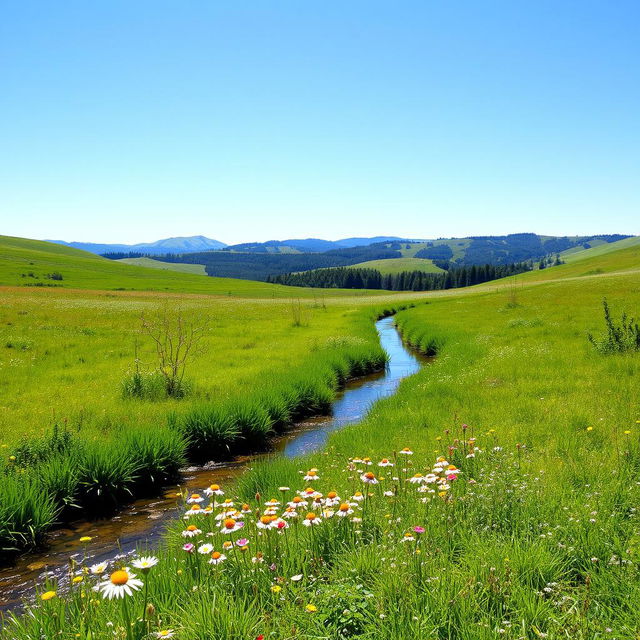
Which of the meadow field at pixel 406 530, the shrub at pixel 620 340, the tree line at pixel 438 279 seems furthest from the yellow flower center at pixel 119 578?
the tree line at pixel 438 279

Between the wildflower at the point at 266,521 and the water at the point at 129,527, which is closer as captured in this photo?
the wildflower at the point at 266,521

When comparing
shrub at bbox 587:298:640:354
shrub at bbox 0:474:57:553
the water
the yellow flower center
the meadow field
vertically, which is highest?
the yellow flower center

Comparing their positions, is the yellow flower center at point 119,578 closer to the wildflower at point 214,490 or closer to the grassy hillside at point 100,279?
the wildflower at point 214,490

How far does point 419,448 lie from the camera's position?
845cm

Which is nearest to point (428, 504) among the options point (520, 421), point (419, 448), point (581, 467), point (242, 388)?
point (581, 467)

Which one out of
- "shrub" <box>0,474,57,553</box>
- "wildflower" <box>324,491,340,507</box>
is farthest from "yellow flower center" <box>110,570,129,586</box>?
"shrub" <box>0,474,57,553</box>

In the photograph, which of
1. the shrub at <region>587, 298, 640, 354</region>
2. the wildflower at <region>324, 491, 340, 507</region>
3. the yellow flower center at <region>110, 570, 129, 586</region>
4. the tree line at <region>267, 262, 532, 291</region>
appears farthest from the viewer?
the tree line at <region>267, 262, 532, 291</region>

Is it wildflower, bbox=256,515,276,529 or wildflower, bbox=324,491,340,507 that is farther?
wildflower, bbox=324,491,340,507

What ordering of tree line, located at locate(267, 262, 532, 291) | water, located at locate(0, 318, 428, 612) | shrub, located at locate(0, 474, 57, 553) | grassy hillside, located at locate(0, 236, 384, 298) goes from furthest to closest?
1. tree line, located at locate(267, 262, 532, 291)
2. grassy hillside, located at locate(0, 236, 384, 298)
3. shrub, located at locate(0, 474, 57, 553)
4. water, located at locate(0, 318, 428, 612)

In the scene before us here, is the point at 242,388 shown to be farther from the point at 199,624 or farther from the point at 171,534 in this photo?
the point at 199,624

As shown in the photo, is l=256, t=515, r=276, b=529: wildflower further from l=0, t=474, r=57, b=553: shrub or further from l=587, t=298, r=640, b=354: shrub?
l=587, t=298, r=640, b=354: shrub

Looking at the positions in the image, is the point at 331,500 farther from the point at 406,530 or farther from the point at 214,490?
the point at 214,490

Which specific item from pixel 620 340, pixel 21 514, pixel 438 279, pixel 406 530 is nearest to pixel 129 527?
pixel 21 514

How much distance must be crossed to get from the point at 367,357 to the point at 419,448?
554 inches
